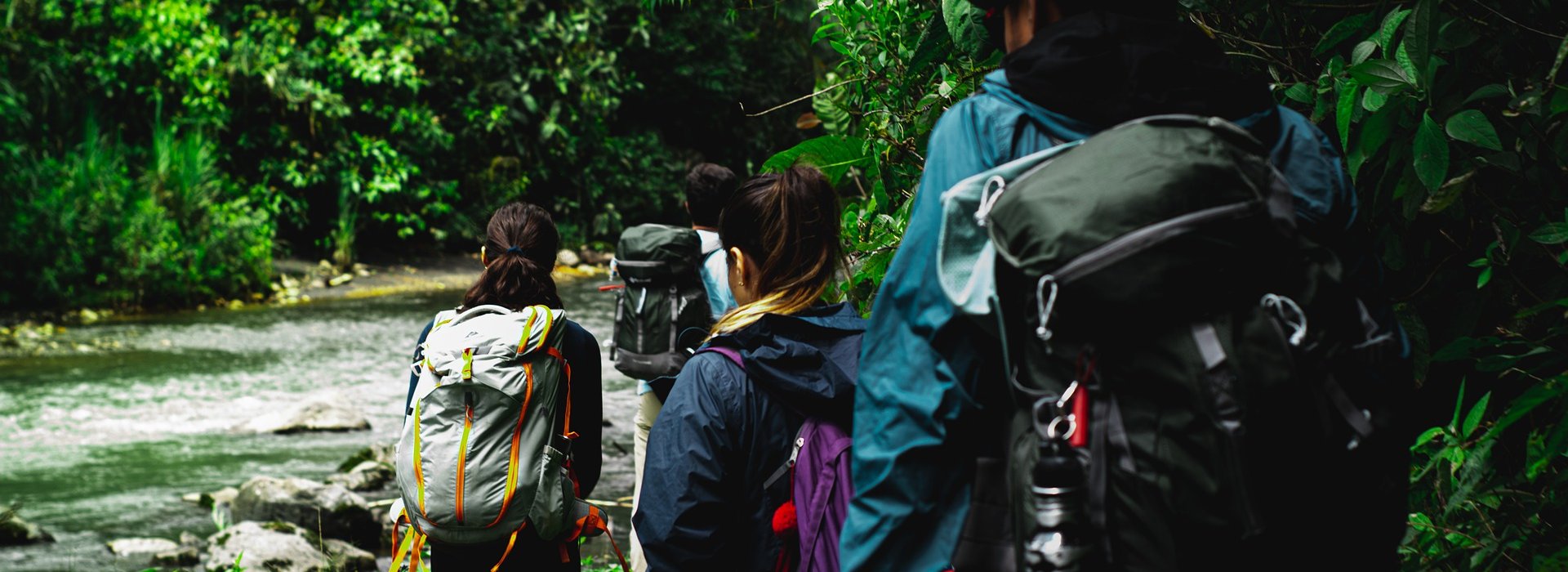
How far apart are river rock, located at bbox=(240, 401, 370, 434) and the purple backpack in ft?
23.3

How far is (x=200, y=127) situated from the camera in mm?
15305

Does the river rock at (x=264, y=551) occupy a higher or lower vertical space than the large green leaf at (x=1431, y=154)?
lower

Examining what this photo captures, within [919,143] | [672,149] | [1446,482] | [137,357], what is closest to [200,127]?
[137,357]

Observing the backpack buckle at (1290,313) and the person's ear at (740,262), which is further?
the person's ear at (740,262)

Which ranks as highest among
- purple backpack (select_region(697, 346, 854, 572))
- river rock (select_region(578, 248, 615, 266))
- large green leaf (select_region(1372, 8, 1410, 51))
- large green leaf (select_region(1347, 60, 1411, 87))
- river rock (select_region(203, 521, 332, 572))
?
large green leaf (select_region(1372, 8, 1410, 51))

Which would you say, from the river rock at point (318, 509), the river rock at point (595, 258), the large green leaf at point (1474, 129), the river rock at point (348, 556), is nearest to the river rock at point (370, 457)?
the river rock at point (318, 509)

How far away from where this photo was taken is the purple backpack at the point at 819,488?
2.19m

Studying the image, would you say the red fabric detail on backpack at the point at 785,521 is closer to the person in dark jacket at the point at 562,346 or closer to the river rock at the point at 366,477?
the person in dark jacket at the point at 562,346

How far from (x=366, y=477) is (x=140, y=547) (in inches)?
53.3

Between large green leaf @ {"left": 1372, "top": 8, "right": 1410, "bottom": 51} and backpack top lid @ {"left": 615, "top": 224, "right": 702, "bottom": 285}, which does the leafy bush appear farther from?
large green leaf @ {"left": 1372, "top": 8, "right": 1410, "bottom": 51}

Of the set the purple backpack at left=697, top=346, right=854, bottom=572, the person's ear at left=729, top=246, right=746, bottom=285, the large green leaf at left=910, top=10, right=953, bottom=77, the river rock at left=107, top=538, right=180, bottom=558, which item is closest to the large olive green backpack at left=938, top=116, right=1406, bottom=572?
the purple backpack at left=697, top=346, right=854, bottom=572

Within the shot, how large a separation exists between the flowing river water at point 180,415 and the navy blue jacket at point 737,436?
3.74m

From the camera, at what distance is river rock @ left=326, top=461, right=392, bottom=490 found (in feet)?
23.0

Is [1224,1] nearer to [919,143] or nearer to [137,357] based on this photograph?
[919,143]
